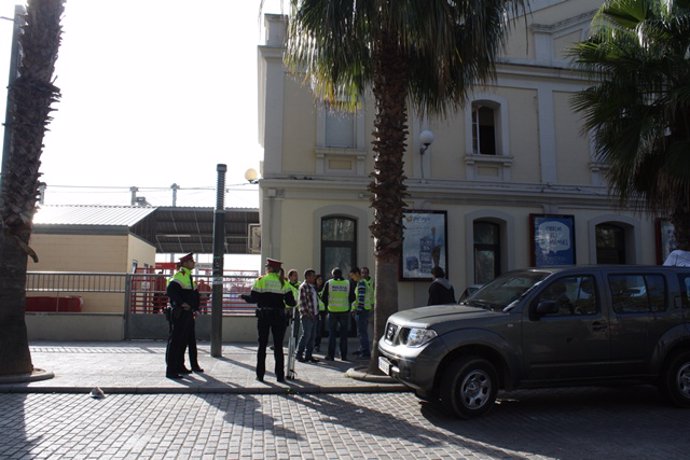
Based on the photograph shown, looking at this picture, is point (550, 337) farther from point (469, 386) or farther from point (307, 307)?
point (307, 307)

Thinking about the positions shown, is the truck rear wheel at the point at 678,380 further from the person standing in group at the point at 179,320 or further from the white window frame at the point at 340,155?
the white window frame at the point at 340,155

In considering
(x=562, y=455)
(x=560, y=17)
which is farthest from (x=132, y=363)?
(x=560, y=17)

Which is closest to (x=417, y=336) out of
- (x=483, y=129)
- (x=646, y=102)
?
(x=646, y=102)

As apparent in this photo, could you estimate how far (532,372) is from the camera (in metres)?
7.04

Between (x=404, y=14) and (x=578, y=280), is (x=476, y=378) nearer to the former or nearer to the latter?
(x=578, y=280)

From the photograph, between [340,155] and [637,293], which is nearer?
[637,293]

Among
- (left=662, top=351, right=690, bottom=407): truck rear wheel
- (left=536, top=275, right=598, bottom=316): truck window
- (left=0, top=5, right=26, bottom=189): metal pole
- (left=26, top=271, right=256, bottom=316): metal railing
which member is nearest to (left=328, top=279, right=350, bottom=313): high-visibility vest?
(left=26, top=271, right=256, bottom=316): metal railing

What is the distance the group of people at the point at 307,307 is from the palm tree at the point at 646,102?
5.44 m

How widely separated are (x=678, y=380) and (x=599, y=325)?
4.55 ft

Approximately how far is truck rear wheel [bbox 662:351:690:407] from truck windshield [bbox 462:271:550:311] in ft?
6.71

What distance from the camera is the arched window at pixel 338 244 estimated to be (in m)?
14.9

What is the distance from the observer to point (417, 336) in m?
7.04

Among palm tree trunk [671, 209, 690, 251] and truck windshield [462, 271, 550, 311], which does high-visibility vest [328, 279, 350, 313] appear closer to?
truck windshield [462, 271, 550, 311]

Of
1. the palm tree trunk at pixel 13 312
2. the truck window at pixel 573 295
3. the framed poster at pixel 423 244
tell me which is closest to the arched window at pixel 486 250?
the framed poster at pixel 423 244
